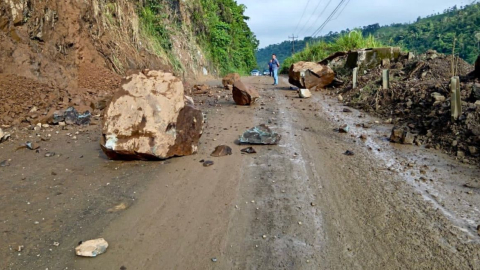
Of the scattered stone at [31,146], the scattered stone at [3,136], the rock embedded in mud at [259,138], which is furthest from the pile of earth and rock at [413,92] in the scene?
the scattered stone at [3,136]

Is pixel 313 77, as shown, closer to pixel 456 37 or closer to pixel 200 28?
pixel 200 28

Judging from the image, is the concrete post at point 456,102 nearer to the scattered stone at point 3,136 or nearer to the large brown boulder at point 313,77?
the scattered stone at point 3,136

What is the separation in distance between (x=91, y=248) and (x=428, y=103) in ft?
24.9

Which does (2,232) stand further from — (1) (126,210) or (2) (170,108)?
(2) (170,108)

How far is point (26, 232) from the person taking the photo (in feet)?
12.9

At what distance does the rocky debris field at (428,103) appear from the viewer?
21.4 ft

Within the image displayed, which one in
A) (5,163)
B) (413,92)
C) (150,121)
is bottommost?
(5,163)

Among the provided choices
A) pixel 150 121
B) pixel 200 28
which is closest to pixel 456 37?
pixel 200 28

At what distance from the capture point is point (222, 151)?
21.6 feet

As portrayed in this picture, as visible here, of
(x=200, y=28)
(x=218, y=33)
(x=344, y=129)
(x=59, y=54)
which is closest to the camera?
(x=344, y=129)

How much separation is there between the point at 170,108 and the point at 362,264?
13.4 feet

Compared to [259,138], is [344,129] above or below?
below

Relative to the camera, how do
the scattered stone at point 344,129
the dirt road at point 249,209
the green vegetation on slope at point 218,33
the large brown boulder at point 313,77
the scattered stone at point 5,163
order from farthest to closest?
the green vegetation on slope at point 218,33 < the large brown boulder at point 313,77 < the scattered stone at point 344,129 < the scattered stone at point 5,163 < the dirt road at point 249,209

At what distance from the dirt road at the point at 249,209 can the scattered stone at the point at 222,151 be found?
0.55ft
